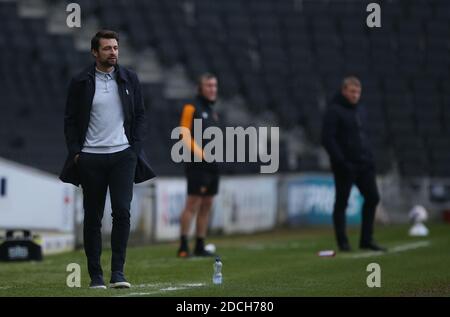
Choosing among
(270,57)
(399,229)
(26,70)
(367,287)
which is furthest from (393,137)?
(367,287)

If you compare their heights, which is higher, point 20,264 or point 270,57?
point 270,57

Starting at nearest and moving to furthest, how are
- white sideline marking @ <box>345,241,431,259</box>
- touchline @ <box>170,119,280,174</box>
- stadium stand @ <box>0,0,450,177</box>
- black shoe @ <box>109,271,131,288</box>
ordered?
black shoe @ <box>109,271,131,288</box>
white sideline marking @ <box>345,241,431,259</box>
touchline @ <box>170,119,280,174</box>
stadium stand @ <box>0,0,450,177</box>

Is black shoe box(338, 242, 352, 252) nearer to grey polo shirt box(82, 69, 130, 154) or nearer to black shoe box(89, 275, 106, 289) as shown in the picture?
black shoe box(89, 275, 106, 289)

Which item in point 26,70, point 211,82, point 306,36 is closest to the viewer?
point 211,82

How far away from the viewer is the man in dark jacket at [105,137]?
9.48 meters

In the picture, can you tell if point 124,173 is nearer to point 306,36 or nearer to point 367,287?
point 367,287

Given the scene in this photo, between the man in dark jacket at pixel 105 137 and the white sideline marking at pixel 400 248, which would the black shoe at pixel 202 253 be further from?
the man in dark jacket at pixel 105 137

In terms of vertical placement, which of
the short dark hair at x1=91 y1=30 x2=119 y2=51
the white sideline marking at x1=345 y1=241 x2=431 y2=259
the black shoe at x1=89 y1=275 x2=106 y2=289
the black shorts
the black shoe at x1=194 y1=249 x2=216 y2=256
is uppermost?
the short dark hair at x1=91 y1=30 x2=119 y2=51

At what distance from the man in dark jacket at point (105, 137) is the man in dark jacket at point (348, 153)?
5955mm

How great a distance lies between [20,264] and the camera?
13.7 metres

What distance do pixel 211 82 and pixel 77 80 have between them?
527cm

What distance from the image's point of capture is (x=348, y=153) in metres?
15.4

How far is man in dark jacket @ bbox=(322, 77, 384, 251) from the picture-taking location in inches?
601

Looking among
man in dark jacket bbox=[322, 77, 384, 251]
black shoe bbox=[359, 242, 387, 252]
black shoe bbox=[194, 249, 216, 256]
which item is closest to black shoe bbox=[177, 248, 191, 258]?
black shoe bbox=[194, 249, 216, 256]
